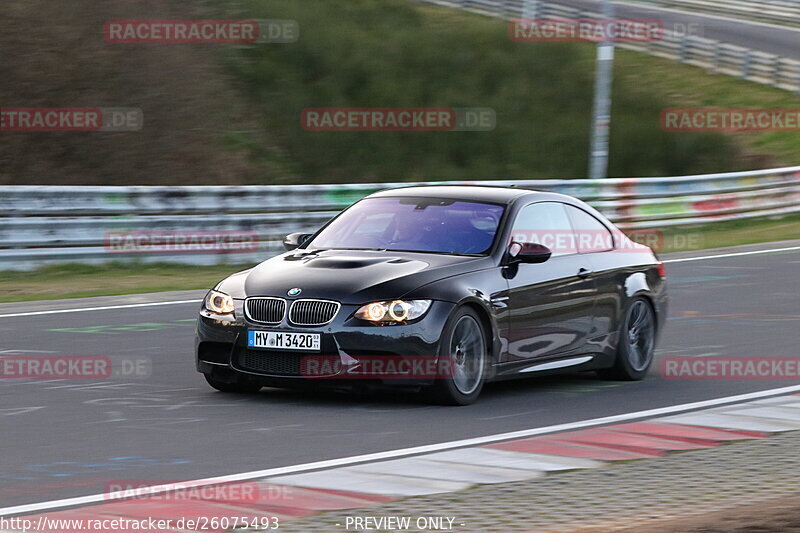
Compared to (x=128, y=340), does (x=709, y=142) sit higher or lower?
higher

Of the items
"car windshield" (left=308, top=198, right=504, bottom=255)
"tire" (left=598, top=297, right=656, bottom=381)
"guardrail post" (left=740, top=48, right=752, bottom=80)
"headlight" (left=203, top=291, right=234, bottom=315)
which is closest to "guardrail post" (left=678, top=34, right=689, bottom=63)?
"guardrail post" (left=740, top=48, right=752, bottom=80)

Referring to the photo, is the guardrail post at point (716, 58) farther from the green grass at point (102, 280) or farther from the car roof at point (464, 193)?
the car roof at point (464, 193)

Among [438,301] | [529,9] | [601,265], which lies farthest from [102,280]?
[529,9]

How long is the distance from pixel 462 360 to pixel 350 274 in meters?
0.92

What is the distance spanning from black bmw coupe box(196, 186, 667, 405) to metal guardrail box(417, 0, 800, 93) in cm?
3332

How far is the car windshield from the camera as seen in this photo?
407 inches

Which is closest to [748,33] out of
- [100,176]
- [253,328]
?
[100,176]

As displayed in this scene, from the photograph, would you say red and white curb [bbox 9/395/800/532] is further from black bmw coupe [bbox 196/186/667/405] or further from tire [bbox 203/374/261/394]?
tire [bbox 203/374/261/394]

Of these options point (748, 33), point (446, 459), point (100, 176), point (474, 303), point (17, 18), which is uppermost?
point (748, 33)

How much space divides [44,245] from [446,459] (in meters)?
11.5

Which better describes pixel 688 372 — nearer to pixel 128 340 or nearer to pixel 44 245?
pixel 128 340

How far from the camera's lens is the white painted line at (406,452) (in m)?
6.64

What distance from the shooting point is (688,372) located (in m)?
11.8

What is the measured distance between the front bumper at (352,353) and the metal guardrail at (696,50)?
115ft
